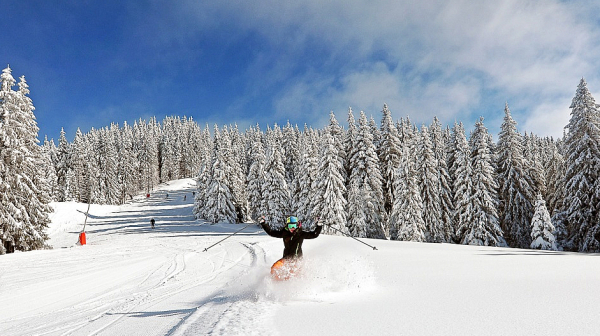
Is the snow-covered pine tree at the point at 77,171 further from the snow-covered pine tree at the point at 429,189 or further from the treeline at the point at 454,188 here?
the snow-covered pine tree at the point at 429,189

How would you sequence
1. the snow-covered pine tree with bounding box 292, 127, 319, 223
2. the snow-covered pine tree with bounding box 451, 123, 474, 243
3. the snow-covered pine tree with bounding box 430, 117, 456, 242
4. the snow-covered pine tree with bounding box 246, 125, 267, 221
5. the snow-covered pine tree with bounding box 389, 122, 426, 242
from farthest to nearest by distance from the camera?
the snow-covered pine tree with bounding box 246, 125, 267, 221 < the snow-covered pine tree with bounding box 292, 127, 319, 223 < the snow-covered pine tree with bounding box 430, 117, 456, 242 < the snow-covered pine tree with bounding box 389, 122, 426, 242 < the snow-covered pine tree with bounding box 451, 123, 474, 243

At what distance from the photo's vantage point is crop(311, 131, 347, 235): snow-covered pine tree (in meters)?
34.2

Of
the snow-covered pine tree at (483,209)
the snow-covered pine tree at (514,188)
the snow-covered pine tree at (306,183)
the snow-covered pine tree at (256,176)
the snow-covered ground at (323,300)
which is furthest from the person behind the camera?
the snow-covered pine tree at (256,176)

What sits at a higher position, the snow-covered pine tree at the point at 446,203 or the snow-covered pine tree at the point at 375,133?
the snow-covered pine tree at the point at 375,133

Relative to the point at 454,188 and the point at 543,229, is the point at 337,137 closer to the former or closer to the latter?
the point at 454,188

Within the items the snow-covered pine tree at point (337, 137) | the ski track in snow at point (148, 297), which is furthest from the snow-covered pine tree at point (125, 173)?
the ski track in snow at point (148, 297)

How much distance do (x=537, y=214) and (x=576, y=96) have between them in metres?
11.0

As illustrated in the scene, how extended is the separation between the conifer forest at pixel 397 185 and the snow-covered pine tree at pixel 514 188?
11 centimetres

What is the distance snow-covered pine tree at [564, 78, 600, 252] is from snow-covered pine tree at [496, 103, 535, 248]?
668 centimetres

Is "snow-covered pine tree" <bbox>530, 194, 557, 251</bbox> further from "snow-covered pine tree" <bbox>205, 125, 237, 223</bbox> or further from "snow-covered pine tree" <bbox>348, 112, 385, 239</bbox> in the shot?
"snow-covered pine tree" <bbox>205, 125, 237, 223</bbox>

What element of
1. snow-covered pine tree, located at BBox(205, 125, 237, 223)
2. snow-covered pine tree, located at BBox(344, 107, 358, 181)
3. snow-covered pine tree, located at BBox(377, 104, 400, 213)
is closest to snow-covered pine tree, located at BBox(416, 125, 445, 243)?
snow-covered pine tree, located at BBox(377, 104, 400, 213)

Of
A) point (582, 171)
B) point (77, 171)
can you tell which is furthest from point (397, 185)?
point (77, 171)

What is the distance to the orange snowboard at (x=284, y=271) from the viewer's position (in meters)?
7.95

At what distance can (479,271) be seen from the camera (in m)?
9.62
